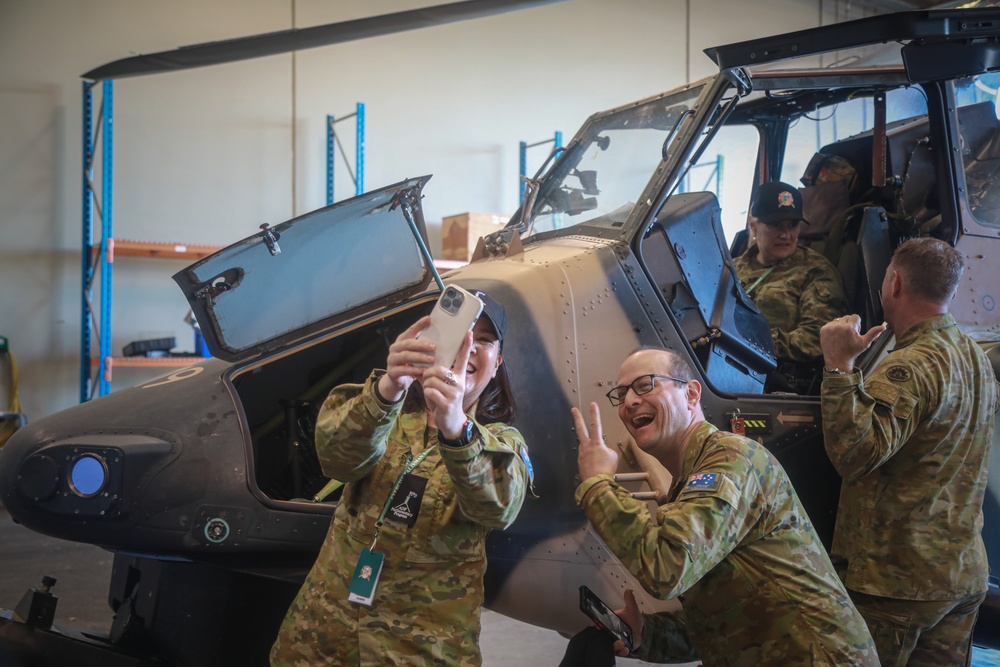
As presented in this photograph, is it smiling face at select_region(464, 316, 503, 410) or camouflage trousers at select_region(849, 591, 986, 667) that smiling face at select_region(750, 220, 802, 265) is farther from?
smiling face at select_region(464, 316, 503, 410)

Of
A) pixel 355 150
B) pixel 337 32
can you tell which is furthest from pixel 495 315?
pixel 355 150

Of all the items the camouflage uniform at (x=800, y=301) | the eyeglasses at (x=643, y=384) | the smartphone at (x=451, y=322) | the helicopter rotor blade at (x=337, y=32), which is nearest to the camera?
the smartphone at (x=451, y=322)

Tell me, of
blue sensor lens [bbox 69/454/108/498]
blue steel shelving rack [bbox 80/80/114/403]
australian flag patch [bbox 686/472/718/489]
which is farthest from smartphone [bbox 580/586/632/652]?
blue steel shelving rack [bbox 80/80/114/403]

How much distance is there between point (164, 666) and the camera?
2.70 m

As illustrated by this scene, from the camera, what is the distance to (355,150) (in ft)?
30.2

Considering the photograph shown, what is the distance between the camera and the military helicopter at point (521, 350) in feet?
8.42

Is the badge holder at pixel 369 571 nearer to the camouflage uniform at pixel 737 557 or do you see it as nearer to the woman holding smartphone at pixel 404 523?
the woman holding smartphone at pixel 404 523

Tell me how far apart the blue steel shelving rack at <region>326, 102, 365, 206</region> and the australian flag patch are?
22.9 ft

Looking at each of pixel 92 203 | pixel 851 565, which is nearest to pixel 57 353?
pixel 92 203

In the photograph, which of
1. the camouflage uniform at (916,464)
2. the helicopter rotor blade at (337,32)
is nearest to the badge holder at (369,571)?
the camouflage uniform at (916,464)

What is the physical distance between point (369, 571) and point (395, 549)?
7 cm

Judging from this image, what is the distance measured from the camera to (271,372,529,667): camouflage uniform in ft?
6.56

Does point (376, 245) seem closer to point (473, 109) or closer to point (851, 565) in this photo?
point (851, 565)

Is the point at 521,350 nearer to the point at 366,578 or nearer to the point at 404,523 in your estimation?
the point at 404,523
